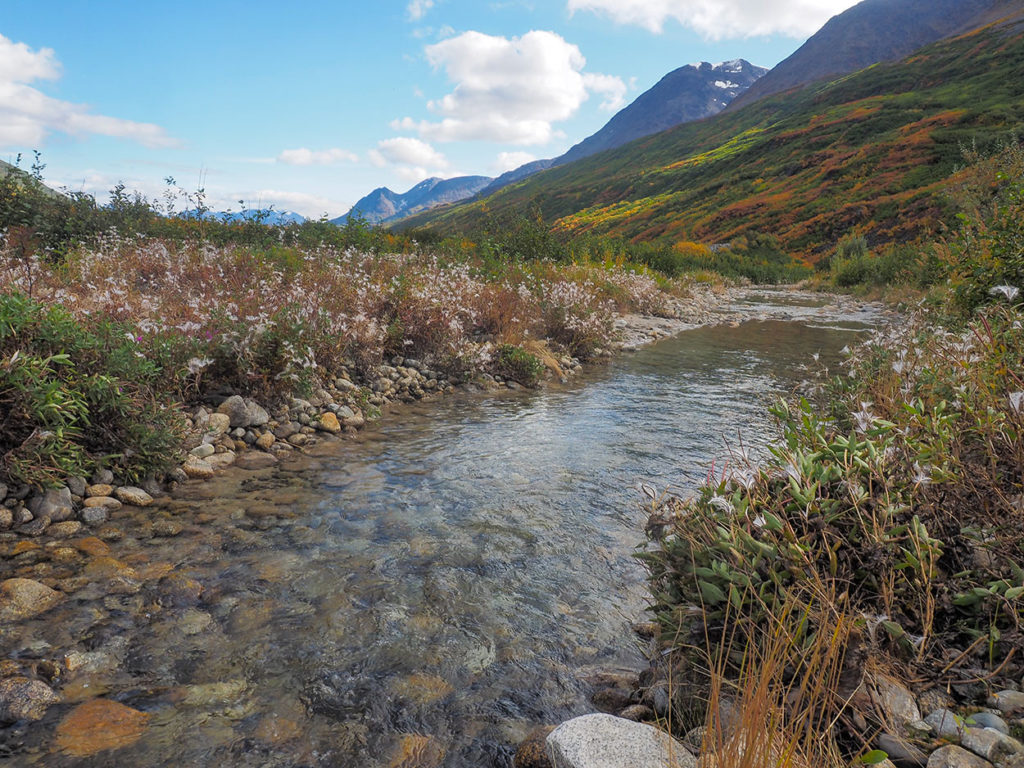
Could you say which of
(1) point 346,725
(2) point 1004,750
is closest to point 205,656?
(1) point 346,725

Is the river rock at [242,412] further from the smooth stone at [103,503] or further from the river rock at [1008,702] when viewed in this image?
the river rock at [1008,702]

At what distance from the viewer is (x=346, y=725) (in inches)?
98.3

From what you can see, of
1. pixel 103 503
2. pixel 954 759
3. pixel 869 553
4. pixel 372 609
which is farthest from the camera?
pixel 103 503

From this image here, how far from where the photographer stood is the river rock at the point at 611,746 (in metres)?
1.94

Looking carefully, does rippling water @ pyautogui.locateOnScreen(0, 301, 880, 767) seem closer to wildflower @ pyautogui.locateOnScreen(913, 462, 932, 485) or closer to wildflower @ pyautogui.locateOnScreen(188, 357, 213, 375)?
wildflower @ pyautogui.locateOnScreen(913, 462, 932, 485)

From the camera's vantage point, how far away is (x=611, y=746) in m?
2.00

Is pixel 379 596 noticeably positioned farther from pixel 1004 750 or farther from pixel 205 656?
pixel 1004 750

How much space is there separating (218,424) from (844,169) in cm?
6355

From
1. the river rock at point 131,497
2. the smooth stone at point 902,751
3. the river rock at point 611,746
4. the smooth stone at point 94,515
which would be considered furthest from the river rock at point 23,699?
the smooth stone at point 902,751

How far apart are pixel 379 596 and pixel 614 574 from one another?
1580mm

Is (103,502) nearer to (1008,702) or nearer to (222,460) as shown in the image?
(222,460)

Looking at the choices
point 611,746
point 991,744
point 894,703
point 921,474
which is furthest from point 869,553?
point 611,746

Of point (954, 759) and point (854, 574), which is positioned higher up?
point (854, 574)

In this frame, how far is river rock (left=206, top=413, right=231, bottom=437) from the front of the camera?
5664mm
